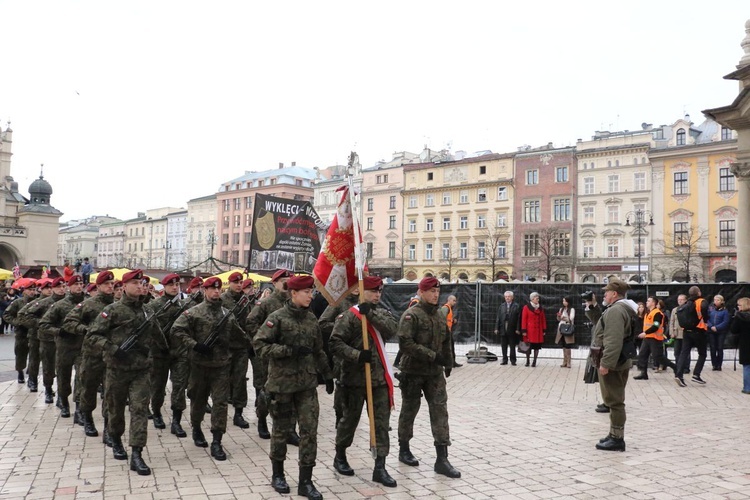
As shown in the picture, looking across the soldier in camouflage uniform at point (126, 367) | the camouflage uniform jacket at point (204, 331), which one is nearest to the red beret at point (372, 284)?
the camouflage uniform jacket at point (204, 331)

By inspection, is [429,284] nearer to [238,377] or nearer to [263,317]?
[263,317]

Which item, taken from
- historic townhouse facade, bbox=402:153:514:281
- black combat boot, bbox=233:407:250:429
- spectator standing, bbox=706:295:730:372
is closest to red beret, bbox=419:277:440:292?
black combat boot, bbox=233:407:250:429

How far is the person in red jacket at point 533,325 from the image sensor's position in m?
17.2

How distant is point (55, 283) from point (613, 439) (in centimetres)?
901

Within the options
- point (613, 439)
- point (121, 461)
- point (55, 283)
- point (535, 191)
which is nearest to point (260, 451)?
point (121, 461)

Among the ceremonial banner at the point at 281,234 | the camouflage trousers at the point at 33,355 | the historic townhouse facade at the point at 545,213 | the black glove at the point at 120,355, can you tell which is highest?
the historic townhouse facade at the point at 545,213

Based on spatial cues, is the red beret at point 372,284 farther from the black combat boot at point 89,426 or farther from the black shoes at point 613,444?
the black combat boot at point 89,426

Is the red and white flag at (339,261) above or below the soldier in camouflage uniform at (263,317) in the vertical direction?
above

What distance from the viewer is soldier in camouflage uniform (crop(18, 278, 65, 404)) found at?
11.0 meters

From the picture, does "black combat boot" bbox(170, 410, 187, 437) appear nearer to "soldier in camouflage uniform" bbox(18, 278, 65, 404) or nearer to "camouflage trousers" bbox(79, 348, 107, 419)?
"camouflage trousers" bbox(79, 348, 107, 419)

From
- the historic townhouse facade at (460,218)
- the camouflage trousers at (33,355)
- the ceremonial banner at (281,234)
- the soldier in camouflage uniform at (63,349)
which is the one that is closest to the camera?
the soldier in camouflage uniform at (63,349)

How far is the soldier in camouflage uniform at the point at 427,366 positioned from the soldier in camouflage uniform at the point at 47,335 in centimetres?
659

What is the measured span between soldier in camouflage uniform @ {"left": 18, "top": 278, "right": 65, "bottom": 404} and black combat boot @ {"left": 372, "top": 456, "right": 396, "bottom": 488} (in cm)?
674

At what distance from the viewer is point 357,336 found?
23.5 feet
